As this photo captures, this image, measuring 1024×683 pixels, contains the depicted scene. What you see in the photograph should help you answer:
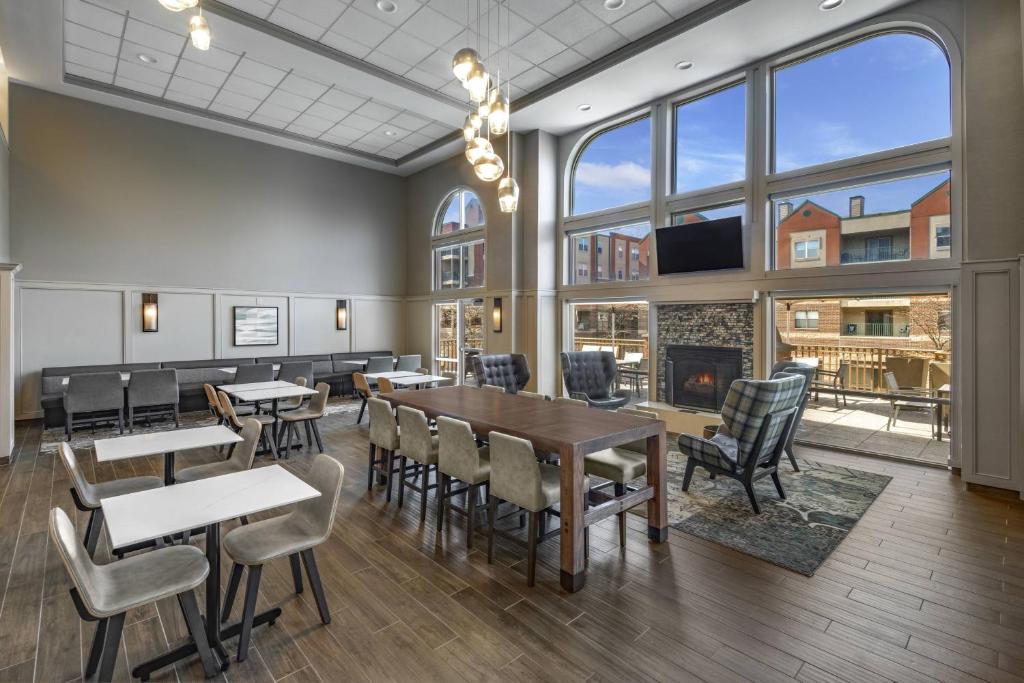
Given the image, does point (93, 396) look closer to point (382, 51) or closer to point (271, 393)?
point (271, 393)

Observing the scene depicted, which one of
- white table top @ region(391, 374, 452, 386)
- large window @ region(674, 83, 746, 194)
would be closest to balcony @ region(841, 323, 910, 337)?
large window @ region(674, 83, 746, 194)

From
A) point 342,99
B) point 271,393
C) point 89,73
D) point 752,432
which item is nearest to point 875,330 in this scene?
point 752,432

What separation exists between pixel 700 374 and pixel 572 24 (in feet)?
14.6

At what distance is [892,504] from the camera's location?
Result: 384 cm

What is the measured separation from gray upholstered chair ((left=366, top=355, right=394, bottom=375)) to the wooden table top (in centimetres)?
464

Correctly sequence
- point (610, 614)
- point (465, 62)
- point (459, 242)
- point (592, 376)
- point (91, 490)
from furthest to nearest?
point (459, 242), point (592, 376), point (465, 62), point (91, 490), point (610, 614)

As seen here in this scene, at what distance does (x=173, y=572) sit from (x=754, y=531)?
11.2 ft

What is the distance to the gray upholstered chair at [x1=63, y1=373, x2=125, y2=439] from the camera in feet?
19.8

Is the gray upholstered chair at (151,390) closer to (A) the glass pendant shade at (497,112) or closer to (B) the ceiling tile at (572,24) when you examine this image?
(A) the glass pendant shade at (497,112)

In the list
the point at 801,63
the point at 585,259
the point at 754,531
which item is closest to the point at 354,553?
the point at 754,531

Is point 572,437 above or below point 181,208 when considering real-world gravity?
below

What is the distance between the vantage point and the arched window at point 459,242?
905 centimetres

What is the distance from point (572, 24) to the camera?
17.2ft

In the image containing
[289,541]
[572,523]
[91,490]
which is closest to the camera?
[289,541]
